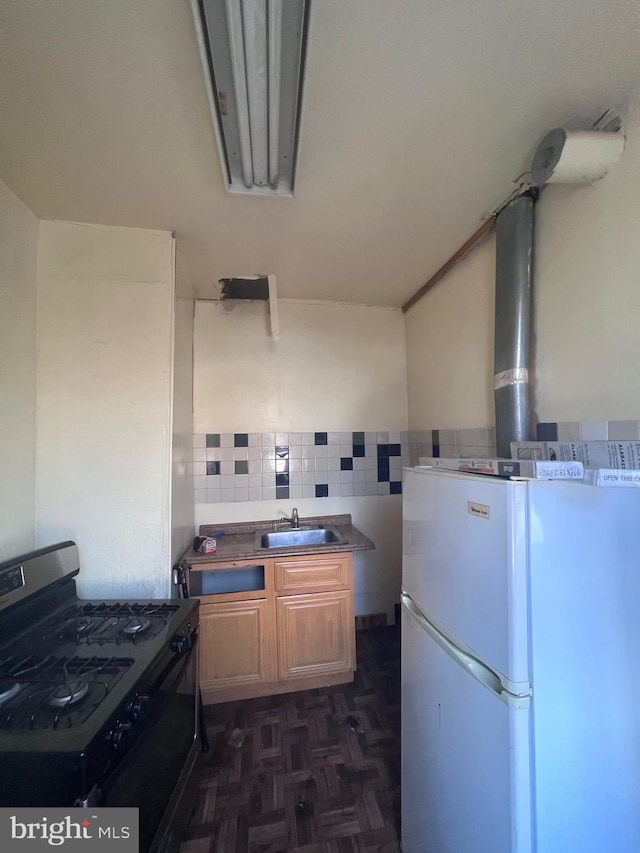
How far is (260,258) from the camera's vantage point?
1.87m

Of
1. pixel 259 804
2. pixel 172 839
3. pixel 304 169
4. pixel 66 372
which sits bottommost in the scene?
pixel 259 804

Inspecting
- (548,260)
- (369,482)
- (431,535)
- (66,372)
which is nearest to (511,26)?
(548,260)

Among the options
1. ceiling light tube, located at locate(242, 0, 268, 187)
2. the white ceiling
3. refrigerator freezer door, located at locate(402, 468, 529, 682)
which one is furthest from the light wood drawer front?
ceiling light tube, located at locate(242, 0, 268, 187)

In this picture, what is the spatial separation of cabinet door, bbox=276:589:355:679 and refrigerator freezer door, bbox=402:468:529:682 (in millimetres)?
936

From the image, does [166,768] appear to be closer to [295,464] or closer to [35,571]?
[35,571]

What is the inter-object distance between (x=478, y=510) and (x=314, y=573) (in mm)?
1297

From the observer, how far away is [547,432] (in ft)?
4.17

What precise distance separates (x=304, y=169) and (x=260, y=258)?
27.6 inches

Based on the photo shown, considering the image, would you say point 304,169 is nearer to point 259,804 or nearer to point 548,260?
point 548,260

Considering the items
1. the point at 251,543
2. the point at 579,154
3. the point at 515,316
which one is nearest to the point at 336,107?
Answer: the point at 579,154

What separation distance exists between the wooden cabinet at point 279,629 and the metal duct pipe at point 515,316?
115 cm

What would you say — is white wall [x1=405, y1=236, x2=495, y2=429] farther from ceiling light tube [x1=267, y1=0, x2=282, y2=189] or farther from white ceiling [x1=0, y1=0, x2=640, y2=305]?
ceiling light tube [x1=267, y1=0, x2=282, y2=189]

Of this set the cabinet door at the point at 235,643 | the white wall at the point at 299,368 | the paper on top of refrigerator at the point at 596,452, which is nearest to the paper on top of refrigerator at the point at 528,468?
the paper on top of refrigerator at the point at 596,452

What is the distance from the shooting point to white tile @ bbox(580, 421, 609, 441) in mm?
1049
